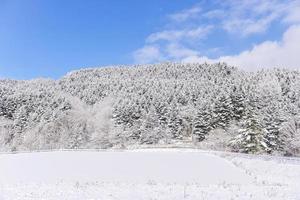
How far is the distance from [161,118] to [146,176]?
230 feet

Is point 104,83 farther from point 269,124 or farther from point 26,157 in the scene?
point 26,157

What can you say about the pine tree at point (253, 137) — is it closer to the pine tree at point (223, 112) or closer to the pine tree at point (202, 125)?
the pine tree at point (202, 125)

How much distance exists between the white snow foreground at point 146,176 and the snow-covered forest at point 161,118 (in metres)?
24.2

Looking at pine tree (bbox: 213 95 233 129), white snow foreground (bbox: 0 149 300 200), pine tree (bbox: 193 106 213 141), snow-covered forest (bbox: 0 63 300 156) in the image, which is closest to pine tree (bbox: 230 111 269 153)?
snow-covered forest (bbox: 0 63 300 156)

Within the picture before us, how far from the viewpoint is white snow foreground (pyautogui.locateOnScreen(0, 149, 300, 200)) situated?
20953 millimetres

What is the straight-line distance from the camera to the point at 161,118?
331 feet

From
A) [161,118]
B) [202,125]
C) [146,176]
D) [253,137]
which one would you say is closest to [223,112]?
[202,125]

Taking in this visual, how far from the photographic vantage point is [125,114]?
10844 cm

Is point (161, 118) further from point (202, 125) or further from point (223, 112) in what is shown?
point (223, 112)

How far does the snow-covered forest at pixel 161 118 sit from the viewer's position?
213 ft

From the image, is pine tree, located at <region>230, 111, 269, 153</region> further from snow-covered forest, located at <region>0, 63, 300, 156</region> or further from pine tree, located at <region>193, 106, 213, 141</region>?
pine tree, located at <region>193, 106, 213, 141</region>

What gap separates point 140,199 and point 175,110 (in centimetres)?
8363

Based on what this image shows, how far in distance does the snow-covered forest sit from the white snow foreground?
953 inches

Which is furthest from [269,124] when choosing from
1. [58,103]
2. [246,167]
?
[58,103]
